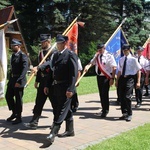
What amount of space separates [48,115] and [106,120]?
1630 millimetres

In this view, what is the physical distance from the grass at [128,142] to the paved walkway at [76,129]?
0.27 meters

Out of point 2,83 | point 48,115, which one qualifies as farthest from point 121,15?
point 2,83

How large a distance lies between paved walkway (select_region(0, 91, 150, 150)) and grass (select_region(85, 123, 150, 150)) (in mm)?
272

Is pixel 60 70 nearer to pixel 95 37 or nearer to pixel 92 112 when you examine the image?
pixel 92 112

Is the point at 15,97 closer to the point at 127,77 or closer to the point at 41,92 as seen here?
the point at 41,92

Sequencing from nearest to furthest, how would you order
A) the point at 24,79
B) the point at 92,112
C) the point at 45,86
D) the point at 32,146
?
the point at 32,146
the point at 45,86
the point at 24,79
the point at 92,112

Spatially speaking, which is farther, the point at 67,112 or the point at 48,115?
the point at 48,115

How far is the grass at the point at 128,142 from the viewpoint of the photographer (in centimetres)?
514

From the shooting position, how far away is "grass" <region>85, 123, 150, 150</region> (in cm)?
514

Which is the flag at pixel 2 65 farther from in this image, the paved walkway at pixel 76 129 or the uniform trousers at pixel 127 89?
the uniform trousers at pixel 127 89

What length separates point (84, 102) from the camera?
10.7m

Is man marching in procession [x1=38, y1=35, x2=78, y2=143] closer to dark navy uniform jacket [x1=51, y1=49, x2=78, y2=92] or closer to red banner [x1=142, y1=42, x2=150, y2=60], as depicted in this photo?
dark navy uniform jacket [x1=51, y1=49, x2=78, y2=92]

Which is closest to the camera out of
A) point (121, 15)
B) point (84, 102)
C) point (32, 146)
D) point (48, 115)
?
point (32, 146)

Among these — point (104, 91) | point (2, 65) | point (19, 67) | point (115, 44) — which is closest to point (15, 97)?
point (19, 67)
